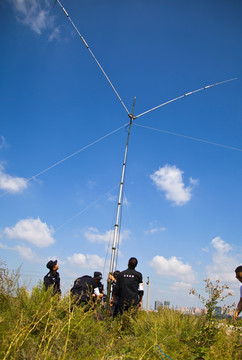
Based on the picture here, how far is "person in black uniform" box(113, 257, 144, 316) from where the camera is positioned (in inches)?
233

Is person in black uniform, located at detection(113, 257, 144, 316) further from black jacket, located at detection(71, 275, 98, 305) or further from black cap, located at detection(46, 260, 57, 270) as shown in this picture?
black cap, located at detection(46, 260, 57, 270)

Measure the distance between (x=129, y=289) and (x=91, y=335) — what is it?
216cm

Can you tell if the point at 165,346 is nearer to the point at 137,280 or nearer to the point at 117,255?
the point at 137,280

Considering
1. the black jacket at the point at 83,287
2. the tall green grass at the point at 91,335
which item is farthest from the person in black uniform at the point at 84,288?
the tall green grass at the point at 91,335

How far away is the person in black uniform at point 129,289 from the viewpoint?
591 cm

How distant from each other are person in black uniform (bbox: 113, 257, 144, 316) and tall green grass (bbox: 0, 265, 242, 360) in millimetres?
563

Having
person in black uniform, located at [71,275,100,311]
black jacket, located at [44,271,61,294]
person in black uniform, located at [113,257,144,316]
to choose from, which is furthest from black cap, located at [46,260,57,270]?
person in black uniform, located at [113,257,144,316]

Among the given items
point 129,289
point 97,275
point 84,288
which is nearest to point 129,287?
point 129,289

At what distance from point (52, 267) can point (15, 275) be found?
127 centimetres

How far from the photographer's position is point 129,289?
5980mm

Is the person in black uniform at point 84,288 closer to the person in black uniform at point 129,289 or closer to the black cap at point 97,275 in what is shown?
the person in black uniform at point 129,289

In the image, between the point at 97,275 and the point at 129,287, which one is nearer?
the point at 129,287

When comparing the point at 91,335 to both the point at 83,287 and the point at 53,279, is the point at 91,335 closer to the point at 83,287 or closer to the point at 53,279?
the point at 83,287

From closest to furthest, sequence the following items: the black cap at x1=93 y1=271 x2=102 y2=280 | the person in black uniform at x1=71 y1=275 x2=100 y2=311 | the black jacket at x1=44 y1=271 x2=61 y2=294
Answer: the person in black uniform at x1=71 y1=275 x2=100 y2=311 → the black jacket at x1=44 y1=271 x2=61 y2=294 → the black cap at x1=93 y1=271 x2=102 y2=280
